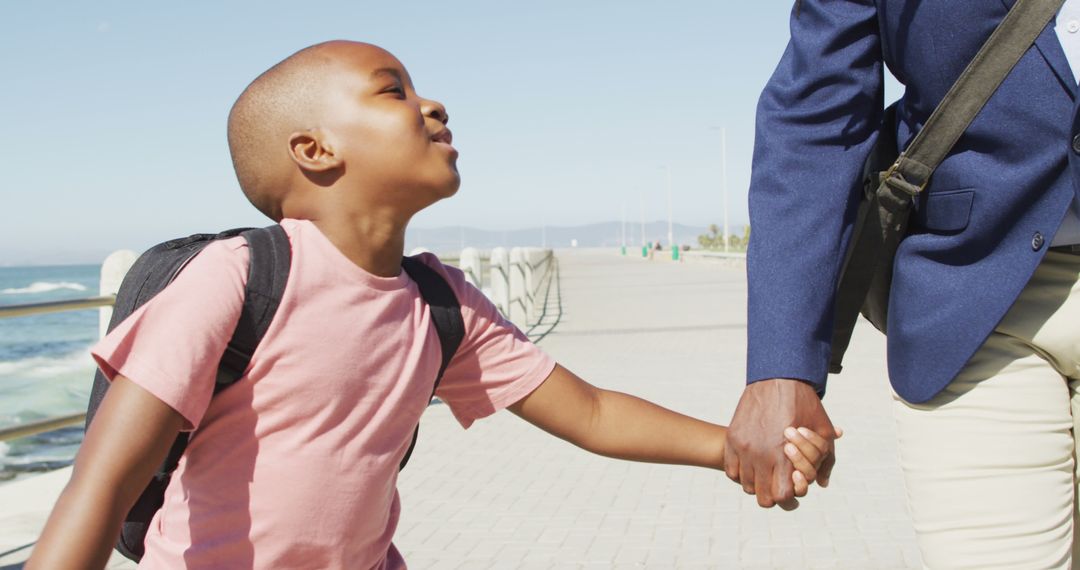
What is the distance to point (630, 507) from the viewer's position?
236 inches

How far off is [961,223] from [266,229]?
1.26m

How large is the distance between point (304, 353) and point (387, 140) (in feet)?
1.33

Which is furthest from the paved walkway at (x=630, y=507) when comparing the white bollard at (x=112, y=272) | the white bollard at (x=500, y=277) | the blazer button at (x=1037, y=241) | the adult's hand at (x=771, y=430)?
the white bollard at (x=500, y=277)

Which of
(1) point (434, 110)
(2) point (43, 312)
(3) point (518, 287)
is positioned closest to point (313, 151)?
(1) point (434, 110)

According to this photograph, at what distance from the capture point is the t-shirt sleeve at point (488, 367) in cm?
238

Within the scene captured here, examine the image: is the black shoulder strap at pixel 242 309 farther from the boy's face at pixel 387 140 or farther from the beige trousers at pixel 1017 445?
the beige trousers at pixel 1017 445

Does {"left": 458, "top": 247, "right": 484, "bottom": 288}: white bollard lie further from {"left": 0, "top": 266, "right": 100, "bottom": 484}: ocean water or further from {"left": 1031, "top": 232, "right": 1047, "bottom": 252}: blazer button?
{"left": 1031, "top": 232, "right": 1047, "bottom": 252}: blazer button

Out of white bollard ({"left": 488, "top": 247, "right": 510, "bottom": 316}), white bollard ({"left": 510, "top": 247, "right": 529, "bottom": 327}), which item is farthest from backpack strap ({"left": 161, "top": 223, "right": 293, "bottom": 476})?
white bollard ({"left": 510, "top": 247, "right": 529, "bottom": 327})

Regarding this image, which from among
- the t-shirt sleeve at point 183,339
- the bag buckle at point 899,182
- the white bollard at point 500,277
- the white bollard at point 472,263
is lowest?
the white bollard at point 500,277

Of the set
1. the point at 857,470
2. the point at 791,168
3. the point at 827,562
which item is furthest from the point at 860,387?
the point at 791,168

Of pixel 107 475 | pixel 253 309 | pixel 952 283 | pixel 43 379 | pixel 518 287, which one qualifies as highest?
pixel 253 309

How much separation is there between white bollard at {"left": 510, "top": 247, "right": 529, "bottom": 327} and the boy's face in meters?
13.0

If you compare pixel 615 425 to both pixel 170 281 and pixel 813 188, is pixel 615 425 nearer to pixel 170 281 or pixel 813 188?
pixel 813 188

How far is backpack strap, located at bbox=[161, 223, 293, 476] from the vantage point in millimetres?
1877
